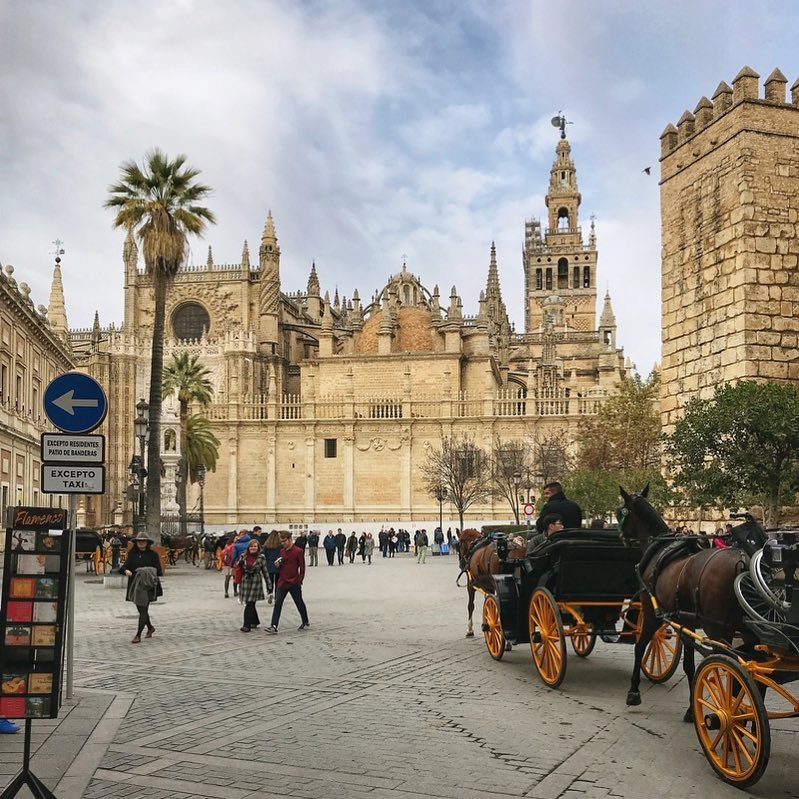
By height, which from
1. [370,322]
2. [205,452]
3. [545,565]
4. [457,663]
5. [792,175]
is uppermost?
[370,322]

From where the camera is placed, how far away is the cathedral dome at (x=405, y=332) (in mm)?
58656

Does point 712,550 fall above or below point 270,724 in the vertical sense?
above

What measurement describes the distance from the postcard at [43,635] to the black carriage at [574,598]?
14.0ft

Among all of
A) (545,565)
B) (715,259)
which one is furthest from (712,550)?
(715,259)

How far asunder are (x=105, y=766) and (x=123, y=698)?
221 centimetres

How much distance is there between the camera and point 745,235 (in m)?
18.8

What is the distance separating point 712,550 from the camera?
623 cm

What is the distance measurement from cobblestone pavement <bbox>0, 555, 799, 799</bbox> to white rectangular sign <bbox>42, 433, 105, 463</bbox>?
200 cm

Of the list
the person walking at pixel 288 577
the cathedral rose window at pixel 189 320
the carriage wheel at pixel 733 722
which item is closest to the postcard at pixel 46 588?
the carriage wheel at pixel 733 722

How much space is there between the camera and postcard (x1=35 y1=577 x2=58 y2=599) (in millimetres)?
5173

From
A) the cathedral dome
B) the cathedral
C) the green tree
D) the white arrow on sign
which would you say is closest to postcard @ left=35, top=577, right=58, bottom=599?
the white arrow on sign

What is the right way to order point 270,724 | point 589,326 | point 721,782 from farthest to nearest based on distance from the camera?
point 589,326, point 270,724, point 721,782

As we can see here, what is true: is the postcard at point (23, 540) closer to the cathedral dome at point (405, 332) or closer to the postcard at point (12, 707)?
the postcard at point (12, 707)

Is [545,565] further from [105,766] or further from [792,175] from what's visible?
[792,175]
